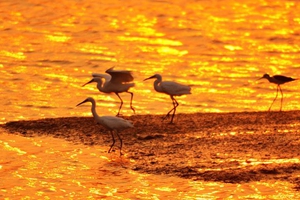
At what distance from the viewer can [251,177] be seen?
14289 millimetres

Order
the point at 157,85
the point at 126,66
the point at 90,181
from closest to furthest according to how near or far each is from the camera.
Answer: the point at 90,181 → the point at 157,85 → the point at 126,66

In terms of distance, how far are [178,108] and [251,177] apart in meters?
6.60

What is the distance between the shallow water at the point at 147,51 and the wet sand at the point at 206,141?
1.58m

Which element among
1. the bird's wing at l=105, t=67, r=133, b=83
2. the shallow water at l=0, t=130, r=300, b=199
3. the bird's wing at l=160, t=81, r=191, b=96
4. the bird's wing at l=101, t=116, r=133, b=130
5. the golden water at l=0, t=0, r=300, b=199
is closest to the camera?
the shallow water at l=0, t=130, r=300, b=199

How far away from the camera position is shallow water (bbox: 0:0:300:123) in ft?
70.9

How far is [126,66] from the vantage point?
25562mm

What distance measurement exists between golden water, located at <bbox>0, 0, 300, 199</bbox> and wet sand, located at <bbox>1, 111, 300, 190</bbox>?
17.1 inches

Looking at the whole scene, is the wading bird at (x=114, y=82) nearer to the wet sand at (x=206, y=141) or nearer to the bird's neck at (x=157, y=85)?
the bird's neck at (x=157, y=85)

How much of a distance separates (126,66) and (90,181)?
11.3 metres

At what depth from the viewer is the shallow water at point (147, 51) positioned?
851 inches

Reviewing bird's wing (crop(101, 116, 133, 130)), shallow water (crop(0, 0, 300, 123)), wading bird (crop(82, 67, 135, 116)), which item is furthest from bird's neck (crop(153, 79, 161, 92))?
bird's wing (crop(101, 116, 133, 130))

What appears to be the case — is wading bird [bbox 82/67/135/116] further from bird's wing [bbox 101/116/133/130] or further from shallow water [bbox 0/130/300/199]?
shallow water [bbox 0/130/300/199]

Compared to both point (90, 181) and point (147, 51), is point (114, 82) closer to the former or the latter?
point (90, 181)

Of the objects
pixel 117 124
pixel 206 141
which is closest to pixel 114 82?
pixel 117 124
